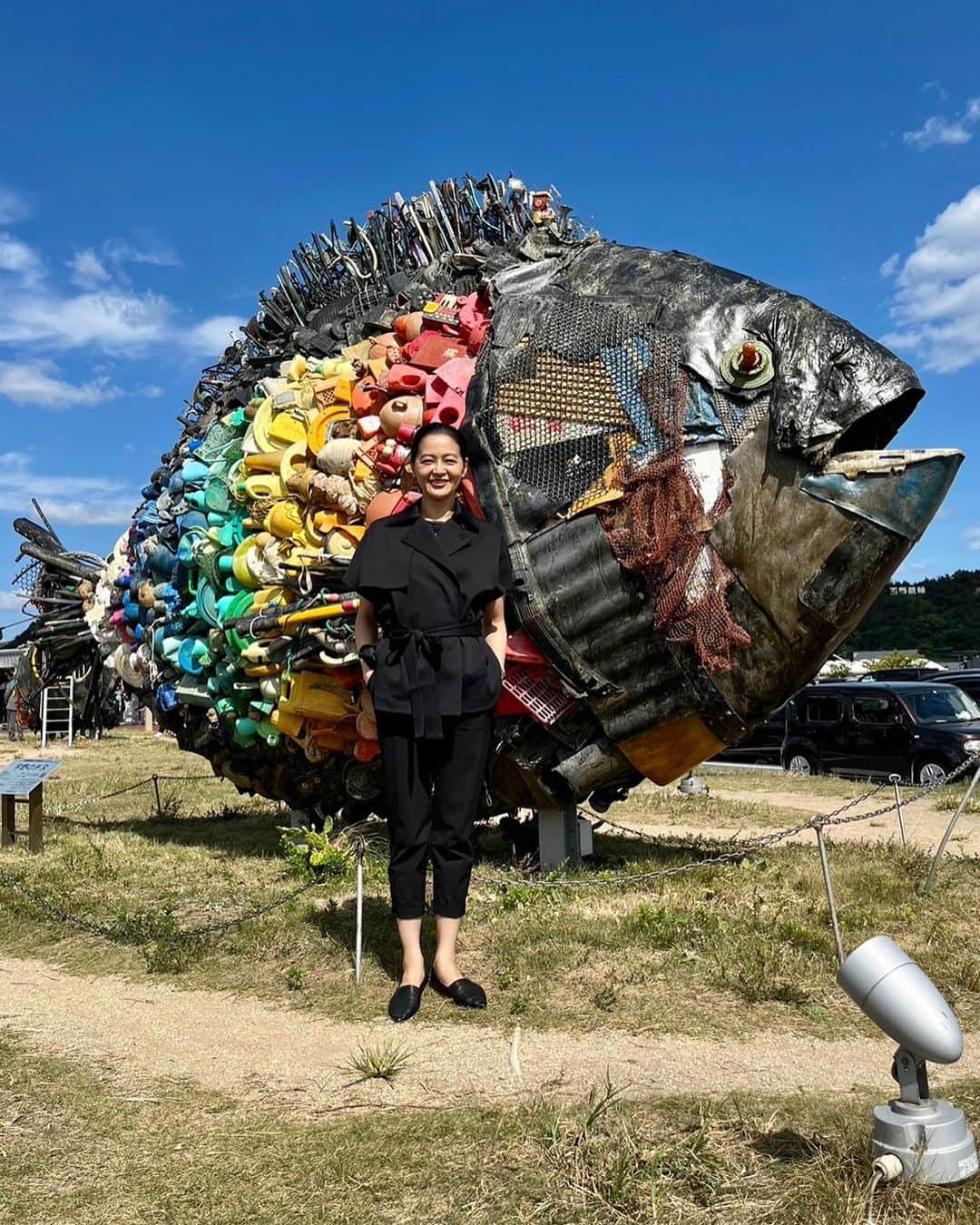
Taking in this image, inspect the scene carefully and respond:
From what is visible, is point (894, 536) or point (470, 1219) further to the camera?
point (894, 536)

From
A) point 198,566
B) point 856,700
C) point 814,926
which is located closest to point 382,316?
point 198,566

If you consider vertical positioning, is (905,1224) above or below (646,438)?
below

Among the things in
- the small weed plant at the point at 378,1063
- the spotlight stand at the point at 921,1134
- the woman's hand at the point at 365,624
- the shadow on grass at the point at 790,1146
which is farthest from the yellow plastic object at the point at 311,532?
the spotlight stand at the point at 921,1134

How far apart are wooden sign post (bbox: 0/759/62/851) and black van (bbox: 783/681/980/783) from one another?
9596 millimetres

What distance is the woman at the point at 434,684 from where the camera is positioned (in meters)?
3.99

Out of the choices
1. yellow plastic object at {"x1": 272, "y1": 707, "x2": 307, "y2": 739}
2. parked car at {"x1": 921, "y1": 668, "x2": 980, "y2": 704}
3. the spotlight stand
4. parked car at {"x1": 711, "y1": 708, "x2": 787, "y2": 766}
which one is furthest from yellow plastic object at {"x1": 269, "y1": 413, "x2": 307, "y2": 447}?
parked car at {"x1": 921, "y1": 668, "x2": 980, "y2": 704}

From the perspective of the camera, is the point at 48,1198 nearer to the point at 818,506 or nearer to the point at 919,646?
the point at 818,506

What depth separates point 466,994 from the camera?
399 cm

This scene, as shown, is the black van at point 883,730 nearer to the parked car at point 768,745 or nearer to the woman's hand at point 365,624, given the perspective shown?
the parked car at point 768,745

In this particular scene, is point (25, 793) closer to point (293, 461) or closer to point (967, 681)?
point (293, 461)

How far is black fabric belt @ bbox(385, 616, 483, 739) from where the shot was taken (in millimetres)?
3962

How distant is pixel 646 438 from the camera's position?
15.2 ft

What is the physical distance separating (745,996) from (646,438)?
7.24ft

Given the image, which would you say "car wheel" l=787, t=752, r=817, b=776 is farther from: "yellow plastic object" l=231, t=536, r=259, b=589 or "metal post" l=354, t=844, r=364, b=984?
"metal post" l=354, t=844, r=364, b=984
